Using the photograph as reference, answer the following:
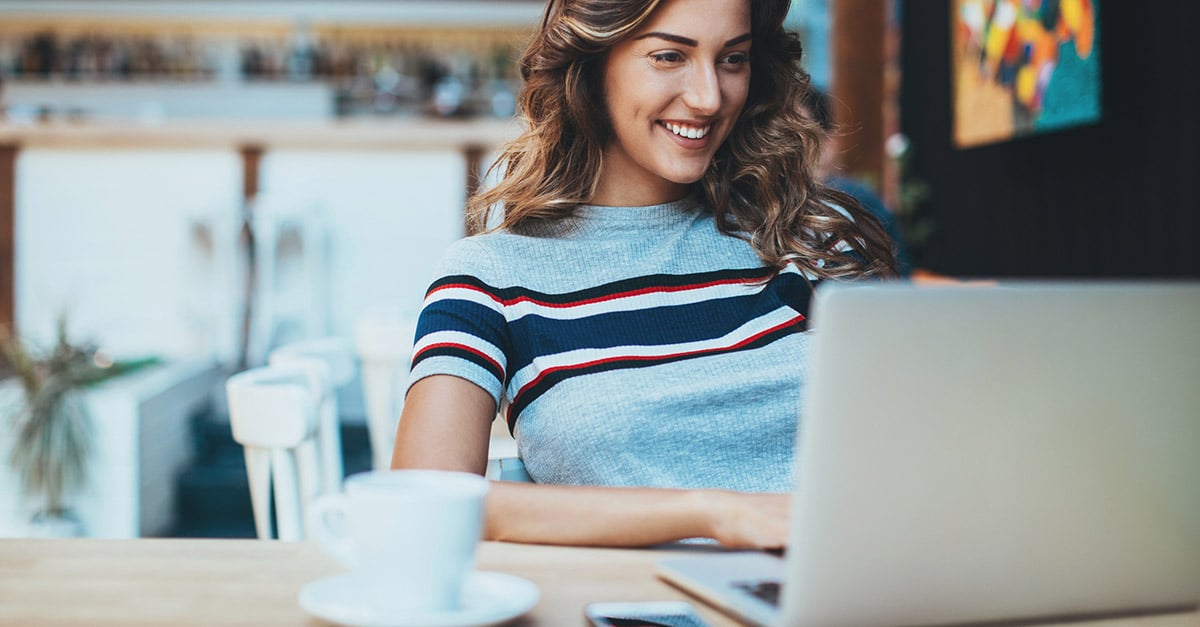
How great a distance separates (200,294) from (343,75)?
2.72 meters

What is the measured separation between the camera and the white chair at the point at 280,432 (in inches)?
56.1

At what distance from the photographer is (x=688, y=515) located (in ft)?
3.20

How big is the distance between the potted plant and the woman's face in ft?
7.68

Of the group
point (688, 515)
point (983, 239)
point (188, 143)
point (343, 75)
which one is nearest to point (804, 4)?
point (343, 75)

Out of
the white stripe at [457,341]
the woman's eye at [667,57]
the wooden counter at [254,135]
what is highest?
the wooden counter at [254,135]

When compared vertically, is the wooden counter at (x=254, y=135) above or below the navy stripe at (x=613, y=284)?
above

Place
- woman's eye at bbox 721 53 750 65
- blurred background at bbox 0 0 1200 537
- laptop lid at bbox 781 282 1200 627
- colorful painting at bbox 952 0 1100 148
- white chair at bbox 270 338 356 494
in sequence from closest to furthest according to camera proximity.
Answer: laptop lid at bbox 781 282 1200 627, woman's eye at bbox 721 53 750 65, white chair at bbox 270 338 356 494, blurred background at bbox 0 0 1200 537, colorful painting at bbox 952 0 1100 148

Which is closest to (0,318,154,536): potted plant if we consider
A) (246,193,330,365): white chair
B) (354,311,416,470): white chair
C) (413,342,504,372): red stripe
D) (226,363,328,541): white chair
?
(354,311,416,470): white chair

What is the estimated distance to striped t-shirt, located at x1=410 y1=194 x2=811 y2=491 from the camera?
1.28 meters

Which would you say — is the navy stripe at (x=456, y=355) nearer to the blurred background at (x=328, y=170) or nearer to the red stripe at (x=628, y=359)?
the red stripe at (x=628, y=359)

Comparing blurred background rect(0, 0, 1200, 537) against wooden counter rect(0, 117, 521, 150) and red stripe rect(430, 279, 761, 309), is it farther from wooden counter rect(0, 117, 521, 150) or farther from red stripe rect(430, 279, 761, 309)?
red stripe rect(430, 279, 761, 309)

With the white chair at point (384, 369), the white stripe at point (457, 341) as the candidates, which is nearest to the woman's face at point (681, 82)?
the white stripe at point (457, 341)

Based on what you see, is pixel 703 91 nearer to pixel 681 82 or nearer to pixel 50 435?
pixel 681 82

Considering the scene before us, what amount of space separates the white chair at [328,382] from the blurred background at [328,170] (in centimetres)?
32
